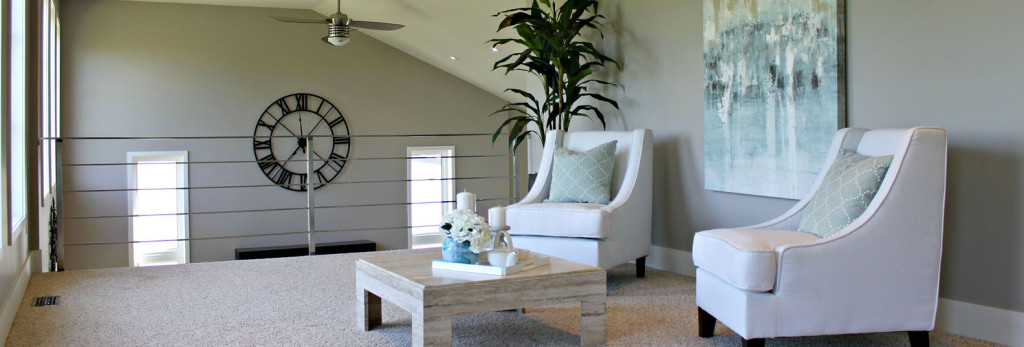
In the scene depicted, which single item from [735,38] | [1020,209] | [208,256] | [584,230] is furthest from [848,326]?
[208,256]

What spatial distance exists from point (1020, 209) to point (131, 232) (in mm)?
8021

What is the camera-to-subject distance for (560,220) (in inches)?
148

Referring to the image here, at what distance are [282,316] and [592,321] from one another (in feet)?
4.38

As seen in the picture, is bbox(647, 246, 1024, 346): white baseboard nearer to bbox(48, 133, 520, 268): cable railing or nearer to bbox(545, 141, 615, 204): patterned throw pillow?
bbox(545, 141, 615, 204): patterned throw pillow

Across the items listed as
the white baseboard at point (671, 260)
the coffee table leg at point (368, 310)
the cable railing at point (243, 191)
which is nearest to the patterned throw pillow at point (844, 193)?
the white baseboard at point (671, 260)

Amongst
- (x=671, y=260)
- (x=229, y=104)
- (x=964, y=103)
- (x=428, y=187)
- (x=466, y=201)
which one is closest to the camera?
(x=466, y=201)

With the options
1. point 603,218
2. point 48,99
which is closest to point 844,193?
point 603,218

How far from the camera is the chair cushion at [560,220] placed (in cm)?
365

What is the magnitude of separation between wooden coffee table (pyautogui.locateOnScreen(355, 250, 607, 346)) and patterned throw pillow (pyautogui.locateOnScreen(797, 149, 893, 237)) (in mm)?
779

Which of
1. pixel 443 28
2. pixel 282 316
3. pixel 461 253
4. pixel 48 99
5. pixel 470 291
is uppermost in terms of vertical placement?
pixel 443 28

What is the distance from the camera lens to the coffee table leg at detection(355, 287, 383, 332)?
9.64 feet

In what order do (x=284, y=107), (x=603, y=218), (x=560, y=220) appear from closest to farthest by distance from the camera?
(x=603, y=218) → (x=560, y=220) → (x=284, y=107)

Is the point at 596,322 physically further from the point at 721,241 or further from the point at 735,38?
the point at 735,38

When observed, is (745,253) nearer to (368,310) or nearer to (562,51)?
(368,310)
